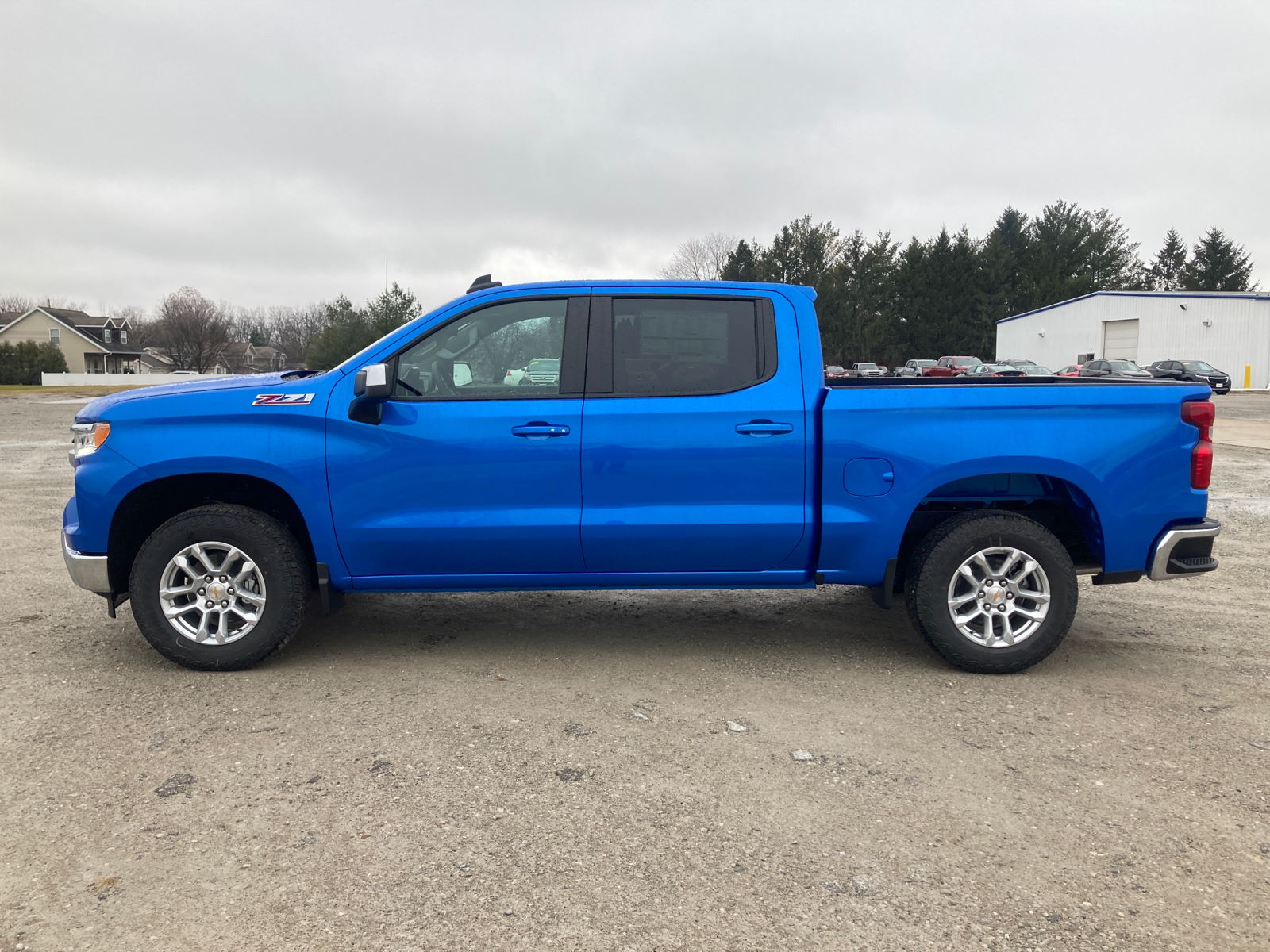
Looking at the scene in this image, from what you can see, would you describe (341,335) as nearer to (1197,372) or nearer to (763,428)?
(1197,372)

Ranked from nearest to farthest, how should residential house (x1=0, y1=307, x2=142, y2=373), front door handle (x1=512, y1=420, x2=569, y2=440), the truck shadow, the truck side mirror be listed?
the truck side mirror
front door handle (x1=512, y1=420, x2=569, y2=440)
the truck shadow
residential house (x1=0, y1=307, x2=142, y2=373)

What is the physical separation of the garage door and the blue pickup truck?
51832 millimetres

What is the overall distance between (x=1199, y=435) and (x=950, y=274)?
7336 cm

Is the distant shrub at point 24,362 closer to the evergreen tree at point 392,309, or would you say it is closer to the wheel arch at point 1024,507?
the evergreen tree at point 392,309

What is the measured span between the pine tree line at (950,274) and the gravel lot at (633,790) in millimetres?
68407

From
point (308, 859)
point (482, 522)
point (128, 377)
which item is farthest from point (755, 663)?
point (128, 377)

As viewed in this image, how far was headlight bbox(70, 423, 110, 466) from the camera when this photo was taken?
469 cm

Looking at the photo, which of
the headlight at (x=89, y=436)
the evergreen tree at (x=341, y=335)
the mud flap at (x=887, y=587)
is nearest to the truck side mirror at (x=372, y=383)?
the headlight at (x=89, y=436)

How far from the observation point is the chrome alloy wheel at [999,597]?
4727mm

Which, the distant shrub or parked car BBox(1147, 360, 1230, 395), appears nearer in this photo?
parked car BBox(1147, 360, 1230, 395)

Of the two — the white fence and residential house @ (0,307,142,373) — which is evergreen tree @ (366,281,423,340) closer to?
the white fence

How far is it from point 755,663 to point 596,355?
1.81 m

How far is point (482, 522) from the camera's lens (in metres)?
4.67

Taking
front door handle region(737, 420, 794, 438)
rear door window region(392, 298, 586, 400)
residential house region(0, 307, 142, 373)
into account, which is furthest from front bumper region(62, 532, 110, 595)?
residential house region(0, 307, 142, 373)
